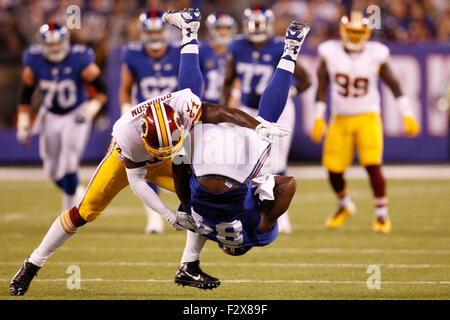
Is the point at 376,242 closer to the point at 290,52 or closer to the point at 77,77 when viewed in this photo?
the point at 290,52

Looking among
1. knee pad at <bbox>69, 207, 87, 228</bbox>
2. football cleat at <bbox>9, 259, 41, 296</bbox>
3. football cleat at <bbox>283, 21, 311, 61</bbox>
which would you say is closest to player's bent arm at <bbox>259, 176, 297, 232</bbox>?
football cleat at <bbox>283, 21, 311, 61</bbox>

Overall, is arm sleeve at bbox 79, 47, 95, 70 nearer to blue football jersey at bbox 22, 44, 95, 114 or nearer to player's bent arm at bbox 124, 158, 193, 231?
blue football jersey at bbox 22, 44, 95, 114

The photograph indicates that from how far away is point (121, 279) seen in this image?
5074 mm

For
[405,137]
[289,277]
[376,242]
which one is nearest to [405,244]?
[376,242]

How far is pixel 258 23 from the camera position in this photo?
24.1 feet

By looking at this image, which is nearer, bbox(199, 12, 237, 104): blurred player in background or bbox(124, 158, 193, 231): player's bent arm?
bbox(124, 158, 193, 231): player's bent arm

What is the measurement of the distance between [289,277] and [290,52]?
1327 mm

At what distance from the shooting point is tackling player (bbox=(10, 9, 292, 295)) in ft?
13.3

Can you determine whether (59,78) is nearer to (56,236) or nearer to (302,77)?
(302,77)

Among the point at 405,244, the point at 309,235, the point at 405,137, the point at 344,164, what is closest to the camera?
the point at 405,244

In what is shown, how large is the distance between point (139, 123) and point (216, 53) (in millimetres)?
4925

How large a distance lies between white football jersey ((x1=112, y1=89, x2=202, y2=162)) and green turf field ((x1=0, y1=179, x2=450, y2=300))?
2.49ft

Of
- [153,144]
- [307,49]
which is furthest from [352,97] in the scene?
[307,49]

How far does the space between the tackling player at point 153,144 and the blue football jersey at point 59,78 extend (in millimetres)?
2776
